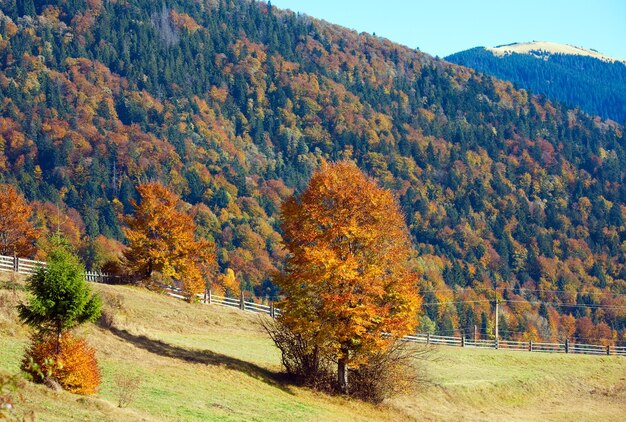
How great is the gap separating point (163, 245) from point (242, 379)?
29378 mm

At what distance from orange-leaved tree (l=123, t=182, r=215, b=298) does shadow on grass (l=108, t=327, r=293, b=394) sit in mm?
22192

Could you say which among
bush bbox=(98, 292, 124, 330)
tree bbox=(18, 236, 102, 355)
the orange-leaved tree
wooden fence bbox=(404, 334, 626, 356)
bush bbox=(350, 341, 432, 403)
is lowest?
bush bbox=(350, 341, 432, 403)

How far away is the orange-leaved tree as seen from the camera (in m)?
72.1

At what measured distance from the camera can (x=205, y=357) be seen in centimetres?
4762

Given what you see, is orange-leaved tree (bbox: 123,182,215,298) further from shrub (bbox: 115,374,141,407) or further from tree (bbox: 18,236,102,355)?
tree (bbox: 18,236,102,355)

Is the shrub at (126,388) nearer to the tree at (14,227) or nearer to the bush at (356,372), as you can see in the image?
the bush at (356,372)

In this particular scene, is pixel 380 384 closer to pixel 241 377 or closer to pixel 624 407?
pixel 241 377

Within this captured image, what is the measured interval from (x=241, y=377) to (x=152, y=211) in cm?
3034

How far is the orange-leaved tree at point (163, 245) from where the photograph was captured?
237 feet

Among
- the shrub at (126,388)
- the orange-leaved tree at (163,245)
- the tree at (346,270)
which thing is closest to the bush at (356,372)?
the tree at (346,270)

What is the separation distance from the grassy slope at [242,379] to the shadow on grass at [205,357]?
7cm

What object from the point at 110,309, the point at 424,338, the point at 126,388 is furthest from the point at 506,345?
the point at 126,388

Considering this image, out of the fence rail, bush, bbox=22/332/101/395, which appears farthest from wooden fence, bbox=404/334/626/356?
bush, bbox=22/332/101/395

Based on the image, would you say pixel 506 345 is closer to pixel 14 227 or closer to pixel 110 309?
pixel 14 227
